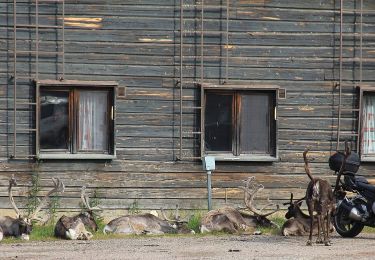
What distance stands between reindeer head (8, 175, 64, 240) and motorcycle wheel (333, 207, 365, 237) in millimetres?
4910

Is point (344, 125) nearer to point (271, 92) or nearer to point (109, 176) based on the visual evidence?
point (271, 92)

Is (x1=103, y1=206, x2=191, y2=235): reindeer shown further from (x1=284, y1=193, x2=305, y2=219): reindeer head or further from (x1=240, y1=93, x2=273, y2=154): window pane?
(x1=240, y1=93, x2=273, y2=154): window pane

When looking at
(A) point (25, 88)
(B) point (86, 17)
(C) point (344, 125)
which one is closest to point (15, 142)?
(A) point (25, 88)

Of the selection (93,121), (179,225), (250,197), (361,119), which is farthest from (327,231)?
(93,121)

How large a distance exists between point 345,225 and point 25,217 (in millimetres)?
5577

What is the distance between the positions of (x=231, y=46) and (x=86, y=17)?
2.87m

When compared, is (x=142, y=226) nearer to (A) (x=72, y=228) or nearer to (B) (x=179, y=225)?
(B) (x=179, y=225)

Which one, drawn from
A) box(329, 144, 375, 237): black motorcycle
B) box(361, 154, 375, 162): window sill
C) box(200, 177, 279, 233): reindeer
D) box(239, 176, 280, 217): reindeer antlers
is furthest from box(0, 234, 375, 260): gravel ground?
box(361, 154, 375, 162): window sill

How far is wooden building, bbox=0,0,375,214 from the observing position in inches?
861

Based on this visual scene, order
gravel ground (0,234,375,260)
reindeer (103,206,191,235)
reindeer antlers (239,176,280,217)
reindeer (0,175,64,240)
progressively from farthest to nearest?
1. reindeer antlers (239,176,280,217)
2. reindeer (103,206,191,235)
3. reindeer (0,175,64,240)
4. gravel ground (0,234,375,260)

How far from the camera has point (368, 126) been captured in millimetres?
23422

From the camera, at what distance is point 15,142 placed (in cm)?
2177

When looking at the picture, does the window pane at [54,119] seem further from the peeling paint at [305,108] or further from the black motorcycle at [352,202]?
the black motorcycle at [352,202]

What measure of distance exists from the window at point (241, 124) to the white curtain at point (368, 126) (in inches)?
73.9
